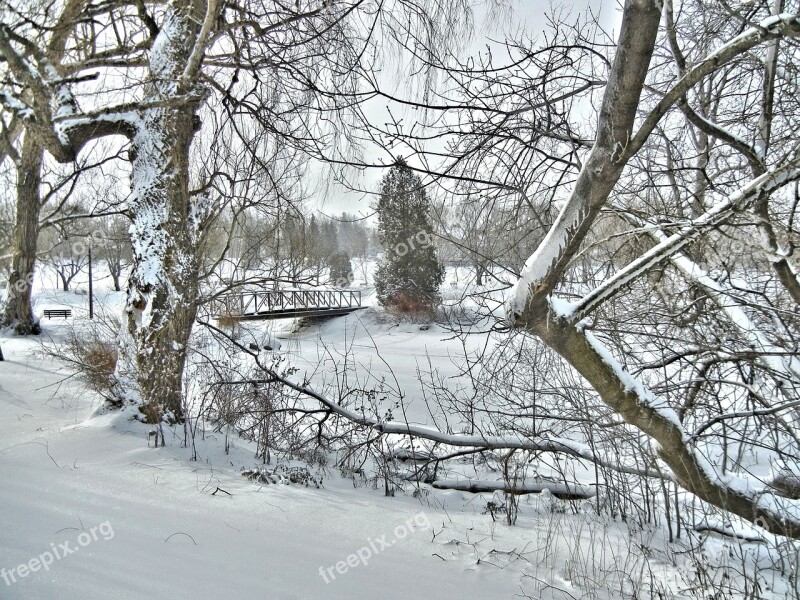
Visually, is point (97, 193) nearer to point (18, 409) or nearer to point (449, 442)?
point (18, 409)

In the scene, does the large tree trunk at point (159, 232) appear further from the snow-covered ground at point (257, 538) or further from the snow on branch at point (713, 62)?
the snow on branch at point (713, 62)

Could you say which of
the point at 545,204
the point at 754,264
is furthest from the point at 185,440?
the point at 754,264

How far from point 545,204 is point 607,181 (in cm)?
173

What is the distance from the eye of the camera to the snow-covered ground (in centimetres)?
205

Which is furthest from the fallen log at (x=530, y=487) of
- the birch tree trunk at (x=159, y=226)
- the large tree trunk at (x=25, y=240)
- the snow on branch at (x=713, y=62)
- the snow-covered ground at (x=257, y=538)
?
the large tree trunk at (x=25, y=240)

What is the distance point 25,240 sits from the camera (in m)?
12.4

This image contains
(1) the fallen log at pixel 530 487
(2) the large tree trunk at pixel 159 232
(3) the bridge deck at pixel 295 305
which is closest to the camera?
(1) the fallen log at pixel 530 487

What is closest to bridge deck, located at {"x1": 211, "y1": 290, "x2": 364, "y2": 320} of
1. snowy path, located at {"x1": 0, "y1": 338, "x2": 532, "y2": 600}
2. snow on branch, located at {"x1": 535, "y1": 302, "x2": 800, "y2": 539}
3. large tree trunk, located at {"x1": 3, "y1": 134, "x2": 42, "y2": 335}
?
large tree trunk, located at {"x1": 3, "y1": 134, "x2": 42, "y2": 335}

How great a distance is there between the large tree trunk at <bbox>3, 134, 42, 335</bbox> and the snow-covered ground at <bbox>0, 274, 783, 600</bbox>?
10.5m

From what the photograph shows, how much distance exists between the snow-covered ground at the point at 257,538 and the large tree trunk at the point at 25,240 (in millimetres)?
10468

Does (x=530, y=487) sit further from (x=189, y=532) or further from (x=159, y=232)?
(x=159, y=232)

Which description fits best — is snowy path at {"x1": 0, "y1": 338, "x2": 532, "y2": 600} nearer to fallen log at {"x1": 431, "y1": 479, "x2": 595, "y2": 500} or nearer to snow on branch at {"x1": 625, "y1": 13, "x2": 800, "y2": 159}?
fallen log at {"x1": 431, "y1": 479, "x2": 595, "y2": 500}

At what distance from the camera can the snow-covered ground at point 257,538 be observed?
205cm

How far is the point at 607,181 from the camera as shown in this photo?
2.27 m
